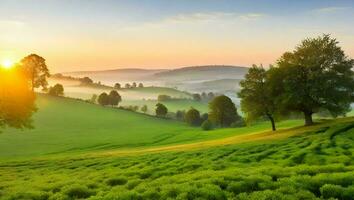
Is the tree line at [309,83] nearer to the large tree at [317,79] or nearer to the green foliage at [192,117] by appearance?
the large tree at [317,79]

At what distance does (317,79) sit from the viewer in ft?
238

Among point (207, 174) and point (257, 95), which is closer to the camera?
point (207, 174)

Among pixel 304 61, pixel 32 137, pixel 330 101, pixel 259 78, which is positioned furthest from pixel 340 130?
pixel 32 137

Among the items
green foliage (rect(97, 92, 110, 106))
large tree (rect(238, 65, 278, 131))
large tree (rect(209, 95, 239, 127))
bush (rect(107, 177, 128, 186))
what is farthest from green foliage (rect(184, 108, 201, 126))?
bush (rect(107, 177, 128, 186))

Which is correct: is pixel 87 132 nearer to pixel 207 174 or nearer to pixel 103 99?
pixel 103 99

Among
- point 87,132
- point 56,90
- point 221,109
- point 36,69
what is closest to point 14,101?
point 87,132

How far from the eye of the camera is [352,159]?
34.9 meters

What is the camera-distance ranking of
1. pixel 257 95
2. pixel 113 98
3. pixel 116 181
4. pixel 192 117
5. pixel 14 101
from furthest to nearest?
1. pixel 113 98
2. pixel 192 117
3. pixel 257 95
4. pixel 14 101
5. pixel 116 181

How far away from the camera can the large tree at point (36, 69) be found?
129375mm

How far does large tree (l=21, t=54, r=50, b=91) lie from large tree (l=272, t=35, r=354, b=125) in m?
80.2

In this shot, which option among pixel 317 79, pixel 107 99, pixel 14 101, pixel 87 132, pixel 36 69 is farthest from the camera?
pixel 107 99

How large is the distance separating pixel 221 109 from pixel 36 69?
6089 cm

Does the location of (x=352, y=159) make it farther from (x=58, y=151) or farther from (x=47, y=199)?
(x=58, y=151)

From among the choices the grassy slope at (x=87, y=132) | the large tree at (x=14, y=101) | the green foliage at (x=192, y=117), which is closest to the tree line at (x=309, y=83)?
the grassy slope at (x=87, y=132)
